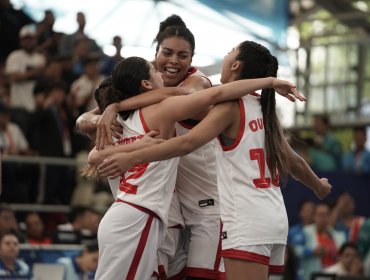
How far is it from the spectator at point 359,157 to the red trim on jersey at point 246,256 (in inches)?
335

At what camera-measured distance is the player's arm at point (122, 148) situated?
230 inches

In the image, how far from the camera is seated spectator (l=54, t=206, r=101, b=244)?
11078 millimetres

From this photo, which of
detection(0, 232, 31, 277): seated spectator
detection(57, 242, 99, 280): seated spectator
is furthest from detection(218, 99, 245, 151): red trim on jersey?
detection(57, 242, 99, 280): seated spectator

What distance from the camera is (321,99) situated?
17125mm

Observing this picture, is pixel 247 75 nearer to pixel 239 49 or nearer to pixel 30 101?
pixel 239 49

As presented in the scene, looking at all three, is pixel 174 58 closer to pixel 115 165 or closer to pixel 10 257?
pixel 115 165

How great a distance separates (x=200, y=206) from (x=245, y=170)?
78cm

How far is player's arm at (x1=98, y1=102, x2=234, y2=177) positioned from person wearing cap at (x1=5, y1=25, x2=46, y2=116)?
24.4ft

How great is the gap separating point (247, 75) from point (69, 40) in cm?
834

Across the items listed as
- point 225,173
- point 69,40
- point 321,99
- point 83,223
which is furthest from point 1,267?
point 321,99

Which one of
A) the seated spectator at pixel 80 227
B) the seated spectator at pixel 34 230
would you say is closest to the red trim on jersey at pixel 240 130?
the seated spectator at pixel 80 227

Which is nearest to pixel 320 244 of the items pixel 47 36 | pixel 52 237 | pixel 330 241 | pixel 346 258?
pixel 330 241

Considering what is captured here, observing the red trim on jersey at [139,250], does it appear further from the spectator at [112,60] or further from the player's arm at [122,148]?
the spectator at [112,60]

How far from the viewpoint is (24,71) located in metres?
13.2
